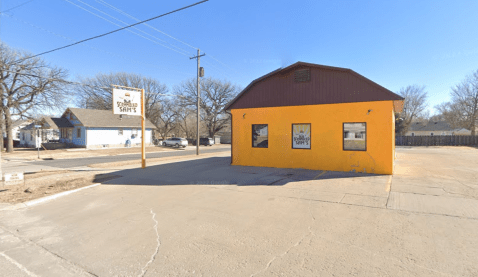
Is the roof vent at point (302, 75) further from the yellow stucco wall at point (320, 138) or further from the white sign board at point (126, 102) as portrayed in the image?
the white sign board at point (126, 102)

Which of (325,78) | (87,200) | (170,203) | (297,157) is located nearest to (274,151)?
(297,157)

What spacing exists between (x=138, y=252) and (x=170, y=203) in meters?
2.81

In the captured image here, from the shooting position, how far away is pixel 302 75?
11.7m

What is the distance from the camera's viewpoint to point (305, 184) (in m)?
8.49

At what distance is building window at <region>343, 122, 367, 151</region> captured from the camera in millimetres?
10539

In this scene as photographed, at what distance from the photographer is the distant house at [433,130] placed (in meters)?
63.1

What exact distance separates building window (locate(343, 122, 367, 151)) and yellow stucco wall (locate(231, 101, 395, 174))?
0.16 meters

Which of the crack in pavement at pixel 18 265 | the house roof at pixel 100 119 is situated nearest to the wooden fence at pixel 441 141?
the house roof at pixel 100 119

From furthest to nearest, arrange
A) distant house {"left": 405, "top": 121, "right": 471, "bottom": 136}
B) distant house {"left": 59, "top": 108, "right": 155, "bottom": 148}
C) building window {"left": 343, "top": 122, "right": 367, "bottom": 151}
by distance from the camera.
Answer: distant house {"left": 405, "top": 121, "right": 471, "bottom": 136}, distant house {"left": 59, "top": 108, "right": 155, "bottom": 148}, building window {"left": 343, "top": 122, "right": 367, "bottom": 151}

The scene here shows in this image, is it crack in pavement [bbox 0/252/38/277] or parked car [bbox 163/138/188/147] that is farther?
parked car [bbox 163/138/188/147]

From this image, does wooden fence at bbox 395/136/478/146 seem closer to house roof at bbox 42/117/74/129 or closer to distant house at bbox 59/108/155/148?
distant house at bbox 59/108/155/148

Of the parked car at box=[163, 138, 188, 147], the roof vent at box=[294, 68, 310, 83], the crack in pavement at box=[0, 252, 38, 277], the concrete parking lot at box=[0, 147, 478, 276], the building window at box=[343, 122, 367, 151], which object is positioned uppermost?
the roof vent at box=[294, 68, 310, 83]

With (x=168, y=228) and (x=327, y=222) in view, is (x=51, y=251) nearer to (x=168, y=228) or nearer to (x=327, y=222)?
(x=168, y=228)

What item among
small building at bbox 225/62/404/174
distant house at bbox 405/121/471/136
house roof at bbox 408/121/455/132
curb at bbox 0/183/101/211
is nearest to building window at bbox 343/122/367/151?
small building at bbox 225/62/404/174
